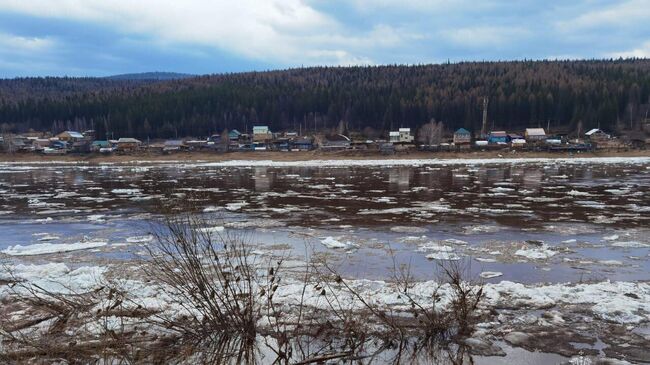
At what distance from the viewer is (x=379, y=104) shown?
365 ft

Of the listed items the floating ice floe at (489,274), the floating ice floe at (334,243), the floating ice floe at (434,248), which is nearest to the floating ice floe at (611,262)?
the floating ice floe at (489,274)

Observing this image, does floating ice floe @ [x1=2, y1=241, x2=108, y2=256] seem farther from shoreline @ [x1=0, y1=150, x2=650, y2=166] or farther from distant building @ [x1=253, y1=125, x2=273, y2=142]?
distant building @ [x1=253, y1=125, x2=273, y2=142]

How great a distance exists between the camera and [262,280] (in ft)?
26.8

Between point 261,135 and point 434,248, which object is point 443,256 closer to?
point 434,248

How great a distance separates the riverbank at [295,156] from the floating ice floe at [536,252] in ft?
180

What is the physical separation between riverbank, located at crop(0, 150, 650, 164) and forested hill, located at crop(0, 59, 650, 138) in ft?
104

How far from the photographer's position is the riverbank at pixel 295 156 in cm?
6450

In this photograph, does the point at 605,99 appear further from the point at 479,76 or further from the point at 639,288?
the point at 639,288

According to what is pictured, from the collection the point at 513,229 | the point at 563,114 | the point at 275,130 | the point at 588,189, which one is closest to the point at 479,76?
the point at 563,114

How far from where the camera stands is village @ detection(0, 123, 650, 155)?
242 feet

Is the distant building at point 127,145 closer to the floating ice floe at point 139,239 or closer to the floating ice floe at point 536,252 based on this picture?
the floating ice floe at point 139,239

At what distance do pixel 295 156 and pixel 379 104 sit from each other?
4654 centimetres

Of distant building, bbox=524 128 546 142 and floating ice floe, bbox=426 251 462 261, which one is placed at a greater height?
distant building, bbox=524 128 546 142

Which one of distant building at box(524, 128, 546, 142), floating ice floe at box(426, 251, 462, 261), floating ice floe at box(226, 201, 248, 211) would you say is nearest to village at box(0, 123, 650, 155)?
distant building at box(524, 128, 546, 142)
